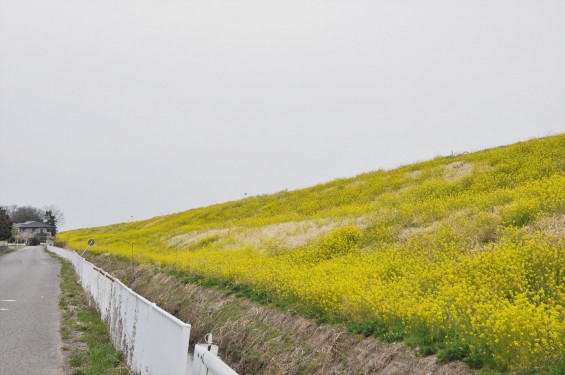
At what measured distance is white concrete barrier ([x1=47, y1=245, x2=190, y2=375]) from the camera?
5.39 m

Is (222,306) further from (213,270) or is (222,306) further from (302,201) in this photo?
(302,201)

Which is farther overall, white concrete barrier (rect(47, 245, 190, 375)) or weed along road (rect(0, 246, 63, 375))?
weed along road (rect(0, 246, 63, 375))

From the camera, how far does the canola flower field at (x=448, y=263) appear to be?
6188mm

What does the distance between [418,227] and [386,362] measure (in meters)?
9.36

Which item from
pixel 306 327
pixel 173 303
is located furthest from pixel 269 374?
pixel 173 303

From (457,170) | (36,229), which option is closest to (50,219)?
(36,229)

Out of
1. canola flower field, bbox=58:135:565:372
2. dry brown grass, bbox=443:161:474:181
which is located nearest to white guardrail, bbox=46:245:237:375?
canola flower field, bbox=58:135:565:372

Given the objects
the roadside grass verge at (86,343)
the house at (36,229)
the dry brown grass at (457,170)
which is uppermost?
the house at (36,229)

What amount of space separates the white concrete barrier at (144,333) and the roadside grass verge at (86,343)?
0.62ft

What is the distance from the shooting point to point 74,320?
12.3 metres

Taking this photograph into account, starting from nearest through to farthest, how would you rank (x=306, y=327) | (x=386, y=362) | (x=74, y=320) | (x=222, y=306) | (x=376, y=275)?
(x=386, y=362), (x=306, y=327), (x=376, y=275), (x=222, y=306), (x=74, y=320)

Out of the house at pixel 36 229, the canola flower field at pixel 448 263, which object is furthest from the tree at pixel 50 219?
the canola flower field at pixel 448 263

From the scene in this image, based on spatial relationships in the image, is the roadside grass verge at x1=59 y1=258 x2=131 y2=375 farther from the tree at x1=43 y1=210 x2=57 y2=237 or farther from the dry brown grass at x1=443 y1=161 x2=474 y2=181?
the tree at x1=43 y1=210 x2=57 y2=237

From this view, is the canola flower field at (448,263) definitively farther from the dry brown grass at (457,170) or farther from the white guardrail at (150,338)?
the white guardrail at (150,338)
